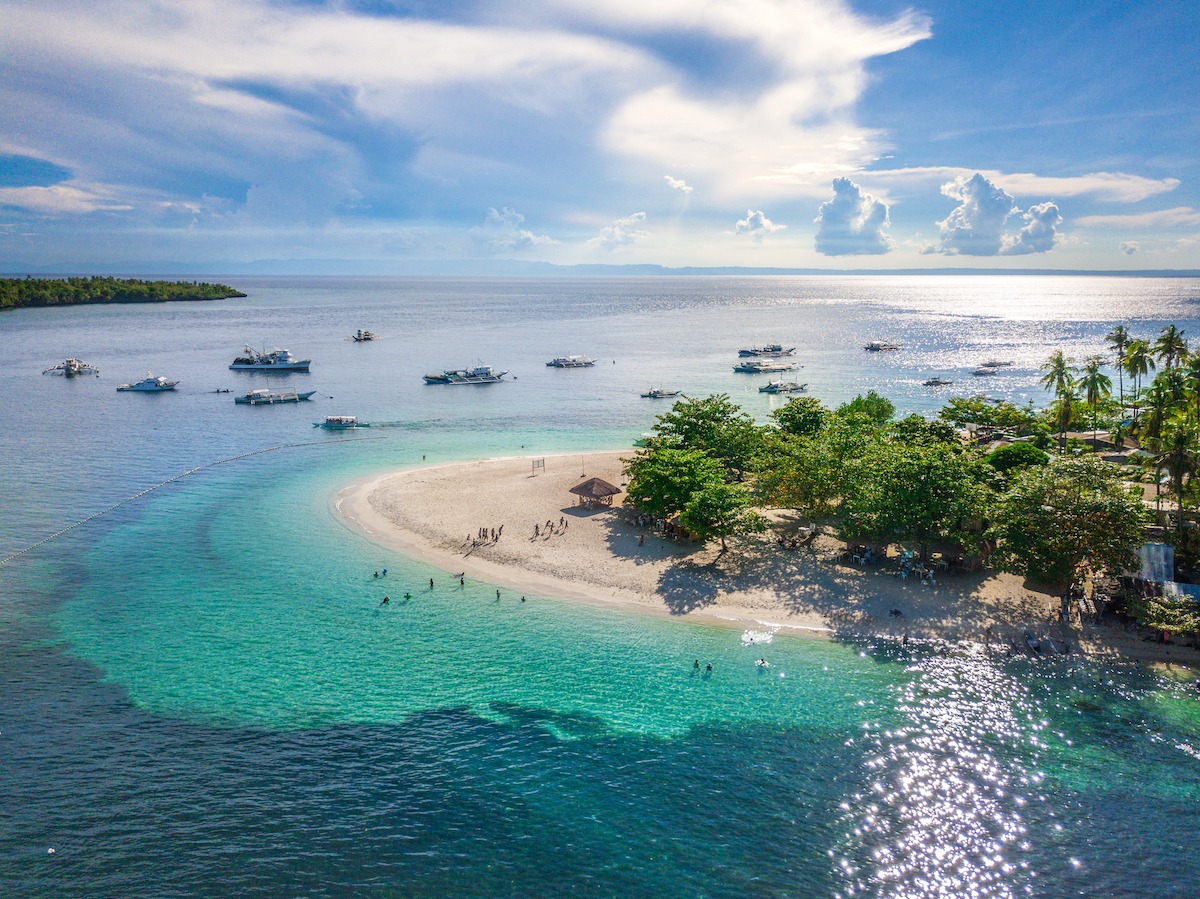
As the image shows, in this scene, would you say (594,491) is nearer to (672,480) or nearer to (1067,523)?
(672,480)

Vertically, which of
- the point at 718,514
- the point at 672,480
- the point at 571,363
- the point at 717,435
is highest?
the point at 571,363

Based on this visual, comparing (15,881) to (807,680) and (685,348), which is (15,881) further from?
(685,348)

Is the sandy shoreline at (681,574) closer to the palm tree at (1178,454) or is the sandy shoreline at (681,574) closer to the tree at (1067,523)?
the tree at (1067,523)

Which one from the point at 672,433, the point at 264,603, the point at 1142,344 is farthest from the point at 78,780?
the point at 1142,344

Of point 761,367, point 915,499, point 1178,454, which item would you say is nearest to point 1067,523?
point 915,499

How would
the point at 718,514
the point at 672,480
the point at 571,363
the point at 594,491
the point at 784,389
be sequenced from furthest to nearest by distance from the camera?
the point at 571,363, the point at 784,389, the point at 594,491, the point at 672,480, the point at 718,514
